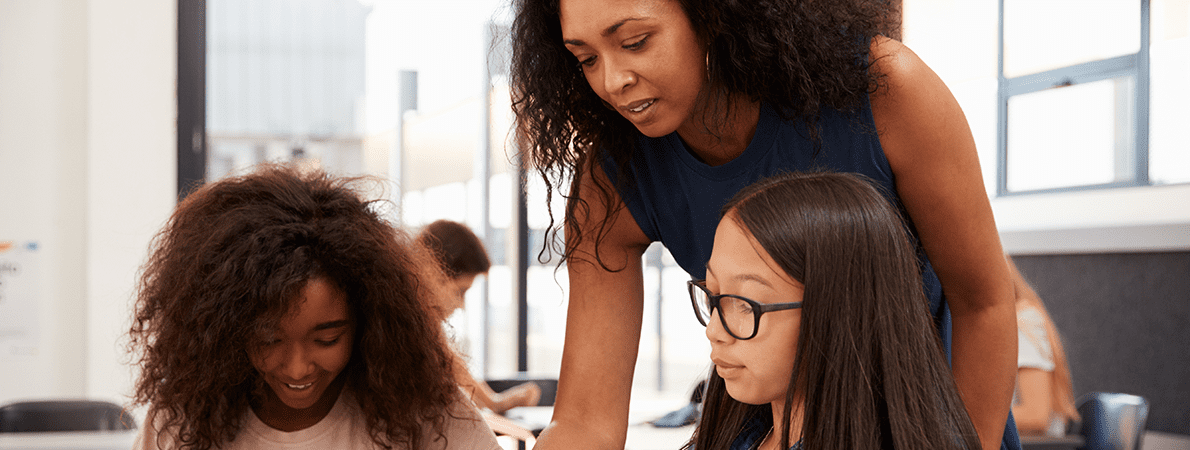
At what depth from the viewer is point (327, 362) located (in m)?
1.26

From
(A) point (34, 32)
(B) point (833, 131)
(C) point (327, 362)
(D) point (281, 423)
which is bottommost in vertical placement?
(D) point (281, 423)

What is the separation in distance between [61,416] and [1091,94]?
13.7ft

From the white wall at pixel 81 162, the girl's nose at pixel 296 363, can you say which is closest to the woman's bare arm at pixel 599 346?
the girl's nose at pixel 296 363

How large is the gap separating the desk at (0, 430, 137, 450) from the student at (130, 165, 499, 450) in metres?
0.94

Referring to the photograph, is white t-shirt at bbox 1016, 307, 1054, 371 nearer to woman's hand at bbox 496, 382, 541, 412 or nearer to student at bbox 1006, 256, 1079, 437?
student at bbox 1006, 256, 1079, 437

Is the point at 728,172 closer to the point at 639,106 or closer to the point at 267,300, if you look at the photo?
the point at 639,106

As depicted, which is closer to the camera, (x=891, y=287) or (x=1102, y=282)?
(x=891, y=287)

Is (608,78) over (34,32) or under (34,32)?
under

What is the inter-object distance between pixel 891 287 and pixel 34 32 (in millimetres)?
3681

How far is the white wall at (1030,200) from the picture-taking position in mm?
3637

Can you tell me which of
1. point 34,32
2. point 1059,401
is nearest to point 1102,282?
point 1059,401

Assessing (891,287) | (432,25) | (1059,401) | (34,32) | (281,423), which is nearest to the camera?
(891,287)

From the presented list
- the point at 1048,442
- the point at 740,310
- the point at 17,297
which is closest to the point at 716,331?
the point at 740,310

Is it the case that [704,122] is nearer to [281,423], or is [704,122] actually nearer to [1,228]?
[281,423]
